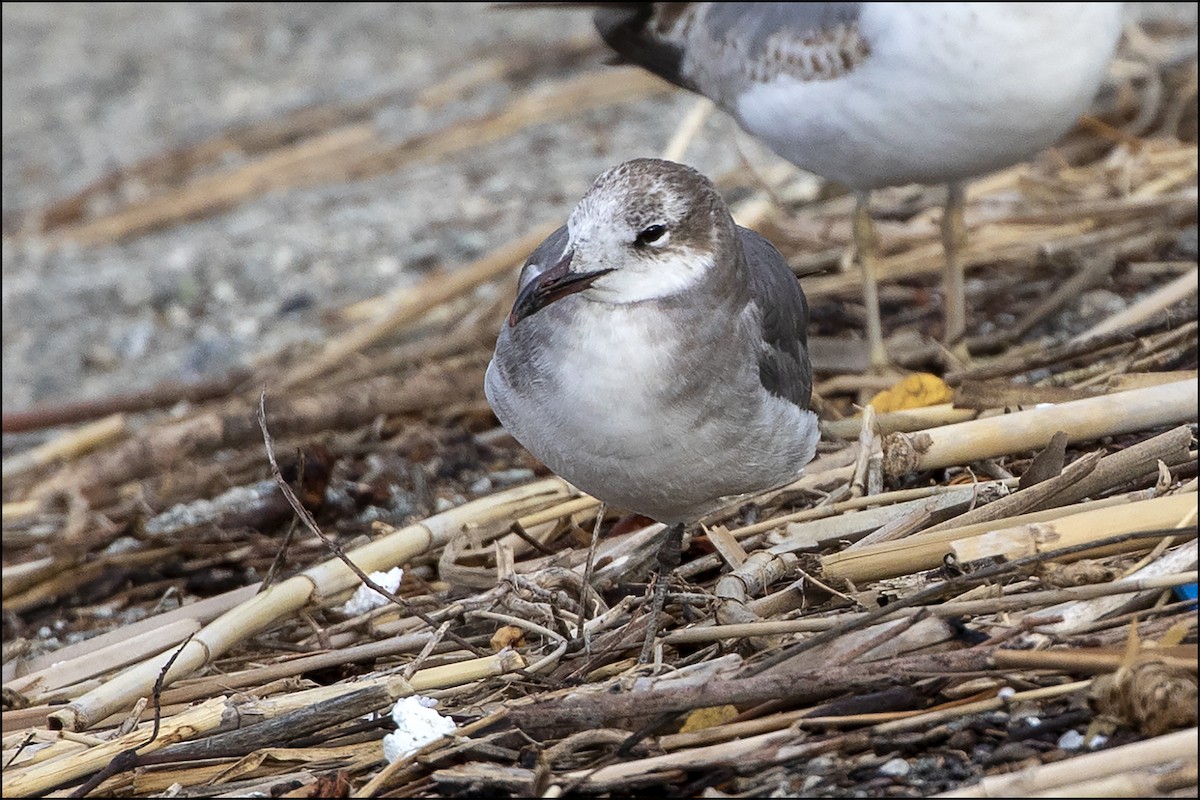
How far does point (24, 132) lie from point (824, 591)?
7.60 metres

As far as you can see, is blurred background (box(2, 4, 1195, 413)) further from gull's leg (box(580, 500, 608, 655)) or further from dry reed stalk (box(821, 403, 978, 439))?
gull's leg (box(580, 500, 608, 655))

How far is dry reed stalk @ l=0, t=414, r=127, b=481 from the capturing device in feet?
18.8

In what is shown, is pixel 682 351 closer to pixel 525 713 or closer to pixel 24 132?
pixel 525 713

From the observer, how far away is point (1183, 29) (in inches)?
314

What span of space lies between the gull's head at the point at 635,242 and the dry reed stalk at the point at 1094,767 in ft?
3.56

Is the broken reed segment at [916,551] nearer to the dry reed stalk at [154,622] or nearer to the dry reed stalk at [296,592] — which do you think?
the dry reed stalk at [296,592]

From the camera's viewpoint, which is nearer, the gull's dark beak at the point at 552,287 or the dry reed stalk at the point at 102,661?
the gull's dark beak at the point at 552,287

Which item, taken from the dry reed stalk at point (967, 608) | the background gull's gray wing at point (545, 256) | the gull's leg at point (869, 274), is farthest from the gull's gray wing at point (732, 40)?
the dry reed stalk at point (967, 608)

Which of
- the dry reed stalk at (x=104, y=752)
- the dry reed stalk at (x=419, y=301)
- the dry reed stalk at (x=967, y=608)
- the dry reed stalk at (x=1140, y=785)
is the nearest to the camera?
the dry reed stalk at (x=1140, y=785)

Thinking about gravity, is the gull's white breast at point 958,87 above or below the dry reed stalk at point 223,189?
above

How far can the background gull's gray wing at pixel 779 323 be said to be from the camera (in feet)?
11.0

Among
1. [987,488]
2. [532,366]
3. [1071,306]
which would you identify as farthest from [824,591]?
[1071,306]

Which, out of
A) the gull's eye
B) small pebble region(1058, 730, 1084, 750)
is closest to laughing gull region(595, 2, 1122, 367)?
the gull's eye

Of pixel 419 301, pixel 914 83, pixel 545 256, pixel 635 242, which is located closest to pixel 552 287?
pixel 635 242
